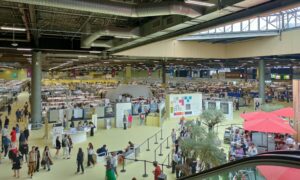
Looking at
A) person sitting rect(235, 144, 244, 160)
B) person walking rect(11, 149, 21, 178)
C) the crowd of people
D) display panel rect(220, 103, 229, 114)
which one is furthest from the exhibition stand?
person walking rect(11, 149, 21, 178)

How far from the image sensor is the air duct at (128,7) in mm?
6551

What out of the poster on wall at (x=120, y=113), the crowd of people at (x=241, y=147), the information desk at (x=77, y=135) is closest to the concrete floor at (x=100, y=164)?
the information desk at (x=77, y=135)

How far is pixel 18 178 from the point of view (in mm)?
10086

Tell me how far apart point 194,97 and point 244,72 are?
2707 centimetres

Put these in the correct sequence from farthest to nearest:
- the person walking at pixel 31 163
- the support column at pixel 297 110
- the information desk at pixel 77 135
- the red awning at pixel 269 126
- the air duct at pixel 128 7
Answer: the information desk at pixel 77 135, the support column at pixel 297 110, the red awning at pixel 269 126, the person walking at pixel 31 163, the air duct at pixel 128 7

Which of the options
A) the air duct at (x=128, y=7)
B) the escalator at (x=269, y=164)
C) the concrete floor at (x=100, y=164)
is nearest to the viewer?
the escalator at (x=269, y=164)

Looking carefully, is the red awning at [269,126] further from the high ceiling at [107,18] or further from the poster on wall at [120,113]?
the poster on wall at [120,113]

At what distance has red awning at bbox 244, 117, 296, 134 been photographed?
1128cm

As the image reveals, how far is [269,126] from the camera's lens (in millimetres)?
11516

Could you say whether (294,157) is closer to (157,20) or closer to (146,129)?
(157,20)

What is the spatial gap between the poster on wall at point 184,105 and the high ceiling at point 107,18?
738 centimetres

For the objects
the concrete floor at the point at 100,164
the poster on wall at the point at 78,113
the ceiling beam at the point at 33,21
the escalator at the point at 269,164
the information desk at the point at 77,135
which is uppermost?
the ceiling beam at the point at 33,21

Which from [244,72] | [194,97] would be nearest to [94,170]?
[194,97]

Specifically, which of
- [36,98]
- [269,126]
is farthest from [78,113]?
[269,126]
